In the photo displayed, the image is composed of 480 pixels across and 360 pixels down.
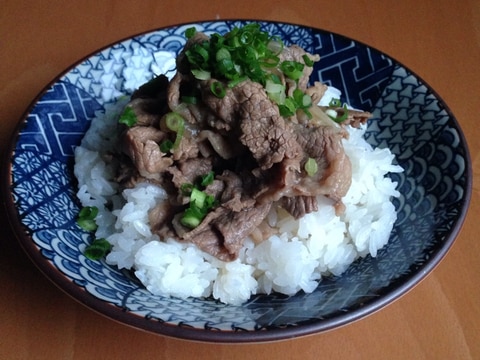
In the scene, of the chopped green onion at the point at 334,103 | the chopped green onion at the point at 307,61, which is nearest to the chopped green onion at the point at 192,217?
the chopped green onion at the point at 307,61

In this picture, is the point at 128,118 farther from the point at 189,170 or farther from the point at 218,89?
the point at 218,89

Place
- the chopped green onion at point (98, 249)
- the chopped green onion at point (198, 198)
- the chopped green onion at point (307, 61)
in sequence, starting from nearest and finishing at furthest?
1. the chopped green onion at point (198, 198)
2. the chopped green onion at point (98, 249)
3. the chopped green onion at point (307, 61)

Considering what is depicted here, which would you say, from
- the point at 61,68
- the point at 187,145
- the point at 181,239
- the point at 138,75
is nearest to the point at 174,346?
the point at 181,239

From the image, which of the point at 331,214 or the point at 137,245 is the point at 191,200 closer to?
the point at 137,245

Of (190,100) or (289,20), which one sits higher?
(289,20)

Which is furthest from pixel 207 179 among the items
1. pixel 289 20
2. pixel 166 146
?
pixel 289 20

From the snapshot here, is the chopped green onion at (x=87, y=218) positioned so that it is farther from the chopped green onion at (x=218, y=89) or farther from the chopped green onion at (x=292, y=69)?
the chopped green onion at (x=292, y=69)
